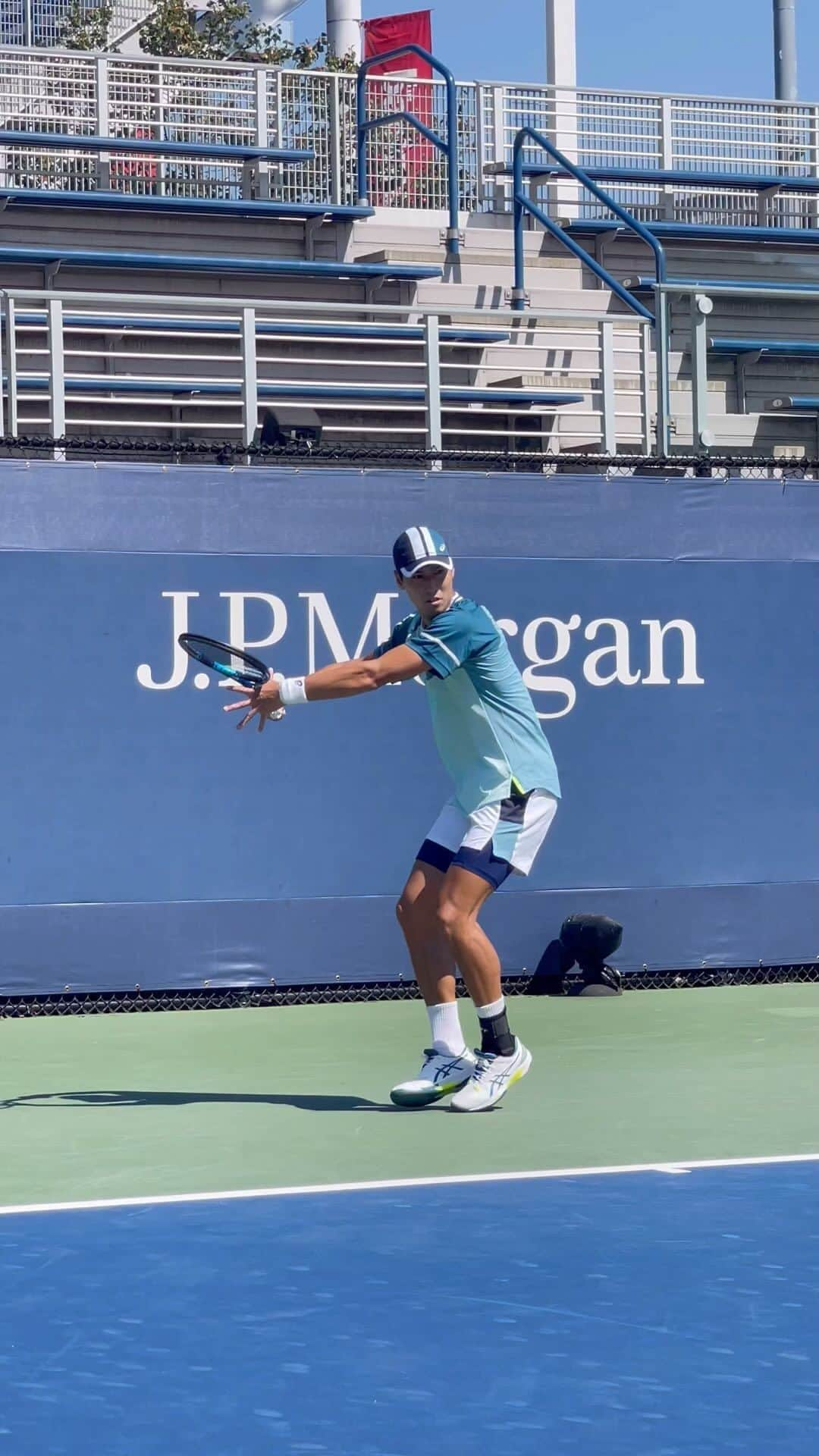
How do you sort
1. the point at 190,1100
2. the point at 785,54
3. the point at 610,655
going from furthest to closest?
1. the point at 785,54
2. the point at 610,655
3. the point at 190,1100

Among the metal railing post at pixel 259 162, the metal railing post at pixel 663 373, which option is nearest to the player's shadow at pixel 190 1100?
the metal railing post at pixel 663 373

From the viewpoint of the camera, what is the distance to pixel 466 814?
293 inches

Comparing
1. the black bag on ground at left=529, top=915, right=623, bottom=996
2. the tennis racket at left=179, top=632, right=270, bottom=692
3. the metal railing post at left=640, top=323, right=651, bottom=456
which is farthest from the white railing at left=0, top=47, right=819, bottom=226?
the tennis racket at left=179, top=632, right=270, bottom=692

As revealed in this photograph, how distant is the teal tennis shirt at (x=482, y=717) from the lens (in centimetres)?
723

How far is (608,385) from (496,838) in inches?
187

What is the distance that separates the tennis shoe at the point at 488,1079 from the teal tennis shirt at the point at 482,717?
87 cm

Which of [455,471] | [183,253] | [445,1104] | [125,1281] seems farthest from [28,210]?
[125,1281]

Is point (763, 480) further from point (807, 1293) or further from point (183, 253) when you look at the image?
point (183, 253)

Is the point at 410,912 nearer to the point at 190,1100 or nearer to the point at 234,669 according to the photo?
the point at 234,669

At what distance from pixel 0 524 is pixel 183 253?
907cm

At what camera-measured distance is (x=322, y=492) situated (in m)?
10.5

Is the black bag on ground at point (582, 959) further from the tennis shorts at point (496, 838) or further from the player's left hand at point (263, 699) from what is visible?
the player's left hand at point (263, 699)

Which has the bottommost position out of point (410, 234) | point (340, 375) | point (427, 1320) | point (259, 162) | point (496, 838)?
point (427, 1320)

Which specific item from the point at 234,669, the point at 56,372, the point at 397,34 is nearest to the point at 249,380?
the point at 56,372
